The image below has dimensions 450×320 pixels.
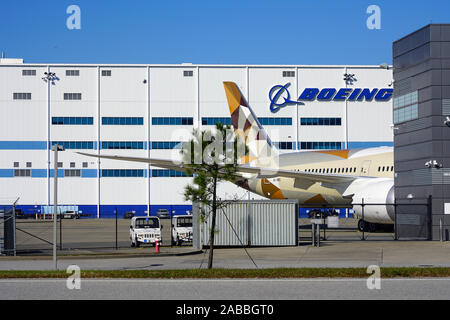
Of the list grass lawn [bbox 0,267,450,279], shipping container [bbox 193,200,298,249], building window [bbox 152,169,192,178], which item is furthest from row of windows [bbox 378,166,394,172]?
building window [bbox 152,169,192,178]

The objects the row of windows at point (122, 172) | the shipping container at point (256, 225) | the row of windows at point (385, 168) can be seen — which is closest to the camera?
the shipping container at point (256, 225)

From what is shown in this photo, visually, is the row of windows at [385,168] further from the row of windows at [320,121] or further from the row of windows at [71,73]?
the row of windows at [71,73]

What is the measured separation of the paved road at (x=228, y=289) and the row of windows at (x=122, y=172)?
58116 mm

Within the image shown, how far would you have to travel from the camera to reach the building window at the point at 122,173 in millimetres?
73625

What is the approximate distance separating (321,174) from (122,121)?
3965cm

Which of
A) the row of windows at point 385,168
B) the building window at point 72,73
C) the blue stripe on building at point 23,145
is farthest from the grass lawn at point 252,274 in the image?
the building window at point 72,73

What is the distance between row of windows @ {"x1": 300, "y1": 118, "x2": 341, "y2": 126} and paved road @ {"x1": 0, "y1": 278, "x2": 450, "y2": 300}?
196 ft

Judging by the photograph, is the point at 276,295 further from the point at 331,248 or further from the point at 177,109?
the point at 177,109

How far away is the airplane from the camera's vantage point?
33.8 m

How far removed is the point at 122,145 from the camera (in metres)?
72.7

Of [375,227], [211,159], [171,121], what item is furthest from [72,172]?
[211,159]

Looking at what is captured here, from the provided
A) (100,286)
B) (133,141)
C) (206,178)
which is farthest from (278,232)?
(133,141)
